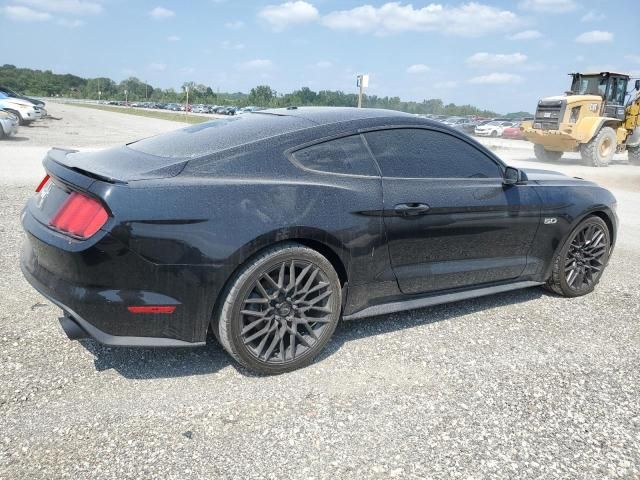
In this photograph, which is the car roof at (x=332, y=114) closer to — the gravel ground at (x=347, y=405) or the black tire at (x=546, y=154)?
the gravel ground at (x=347, y=405)

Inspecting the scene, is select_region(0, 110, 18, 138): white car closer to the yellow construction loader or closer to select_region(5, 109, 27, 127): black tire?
select_region(5, 109, 27, 127): black tire

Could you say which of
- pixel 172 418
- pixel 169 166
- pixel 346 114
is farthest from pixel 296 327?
pixel 346 114

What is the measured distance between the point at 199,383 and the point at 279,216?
1021 mm

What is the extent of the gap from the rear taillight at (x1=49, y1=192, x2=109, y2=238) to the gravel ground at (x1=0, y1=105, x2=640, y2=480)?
84 cm

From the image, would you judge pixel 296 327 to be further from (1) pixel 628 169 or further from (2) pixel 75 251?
(1) pixel 628 169

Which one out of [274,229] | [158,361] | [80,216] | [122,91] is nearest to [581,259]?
[274,229]

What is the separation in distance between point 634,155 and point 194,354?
63.2ft

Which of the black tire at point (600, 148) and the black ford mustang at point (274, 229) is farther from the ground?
the black tire at point (600, 148)

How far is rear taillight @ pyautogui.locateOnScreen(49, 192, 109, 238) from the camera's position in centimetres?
249

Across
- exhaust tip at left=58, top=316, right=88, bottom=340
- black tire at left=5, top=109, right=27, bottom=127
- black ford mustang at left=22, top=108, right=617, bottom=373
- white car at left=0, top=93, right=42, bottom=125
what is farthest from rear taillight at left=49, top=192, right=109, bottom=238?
black tire at left=5, top=109, right=27, bottom=127

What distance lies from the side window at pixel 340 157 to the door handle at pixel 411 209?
0.85 ft

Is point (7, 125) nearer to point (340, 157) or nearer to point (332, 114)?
point (332, 114)

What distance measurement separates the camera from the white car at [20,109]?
20.8m

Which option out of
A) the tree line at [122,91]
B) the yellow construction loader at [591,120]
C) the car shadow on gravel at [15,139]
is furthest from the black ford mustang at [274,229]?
the tree line at [122,91]
